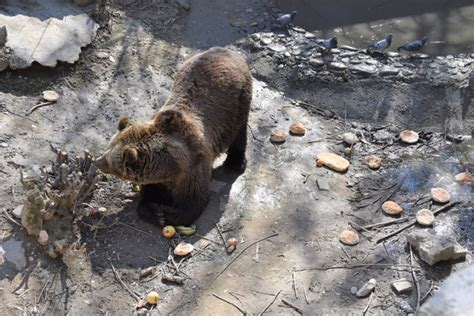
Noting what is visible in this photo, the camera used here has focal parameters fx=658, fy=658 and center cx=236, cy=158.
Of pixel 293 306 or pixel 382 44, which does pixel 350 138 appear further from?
pixel 293 306

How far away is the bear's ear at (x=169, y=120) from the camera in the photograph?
6.11 m

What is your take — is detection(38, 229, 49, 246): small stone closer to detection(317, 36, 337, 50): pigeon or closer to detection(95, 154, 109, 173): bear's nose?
detection(95, 154, 109, 173): bear's nose

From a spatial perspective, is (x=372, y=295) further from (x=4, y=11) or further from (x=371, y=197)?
(x=4, y=11)

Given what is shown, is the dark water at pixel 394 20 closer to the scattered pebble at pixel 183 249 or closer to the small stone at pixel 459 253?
the small stone at pixel 459 253

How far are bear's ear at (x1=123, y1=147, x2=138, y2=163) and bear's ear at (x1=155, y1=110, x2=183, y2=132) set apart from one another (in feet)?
1.31

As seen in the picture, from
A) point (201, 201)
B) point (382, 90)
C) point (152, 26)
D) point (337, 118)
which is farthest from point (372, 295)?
point (152, 26)

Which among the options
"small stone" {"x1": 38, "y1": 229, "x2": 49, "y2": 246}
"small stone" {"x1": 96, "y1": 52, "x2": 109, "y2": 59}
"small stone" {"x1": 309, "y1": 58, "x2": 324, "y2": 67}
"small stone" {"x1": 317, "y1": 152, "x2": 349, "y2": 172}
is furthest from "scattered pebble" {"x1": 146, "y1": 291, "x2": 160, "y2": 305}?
"small stone" {"x1": 309, "y1": 58, "x2": 324, "y2": 67}

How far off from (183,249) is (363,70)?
4014 millimetres

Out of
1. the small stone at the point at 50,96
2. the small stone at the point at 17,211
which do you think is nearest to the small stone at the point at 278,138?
the small stone at the point at 50,96

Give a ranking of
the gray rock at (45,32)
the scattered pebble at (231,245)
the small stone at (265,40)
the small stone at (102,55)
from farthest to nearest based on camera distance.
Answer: the small stone at (265,40) → the small stone at (102,55) → the gray rock at (45,32) → the scattered pebble at (231,245)

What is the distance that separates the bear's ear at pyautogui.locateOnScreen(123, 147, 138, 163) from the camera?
231 inches

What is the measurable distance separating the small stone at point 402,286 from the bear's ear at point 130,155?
2.54 m

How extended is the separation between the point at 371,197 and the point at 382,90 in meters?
2.19

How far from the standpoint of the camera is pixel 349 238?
20.5 feet
